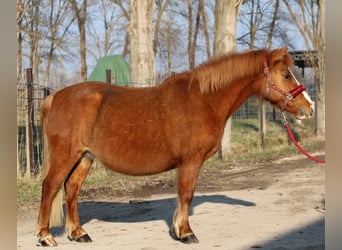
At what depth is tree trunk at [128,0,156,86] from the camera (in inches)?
416

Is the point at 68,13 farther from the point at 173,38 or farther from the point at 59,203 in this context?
the point at 59,203

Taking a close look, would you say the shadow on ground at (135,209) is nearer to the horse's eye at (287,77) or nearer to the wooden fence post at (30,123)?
the wooden fence post at (30,123)

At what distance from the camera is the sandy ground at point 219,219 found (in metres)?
4.55

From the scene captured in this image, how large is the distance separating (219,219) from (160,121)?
5.73 ft

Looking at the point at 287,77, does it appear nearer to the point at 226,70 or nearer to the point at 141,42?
the point at 226,70

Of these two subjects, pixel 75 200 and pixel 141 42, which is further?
pixel 141 42

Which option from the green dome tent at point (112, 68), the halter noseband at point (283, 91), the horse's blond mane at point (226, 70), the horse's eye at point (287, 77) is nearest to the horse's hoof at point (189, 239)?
the horse's blond mane at point (226, 70)

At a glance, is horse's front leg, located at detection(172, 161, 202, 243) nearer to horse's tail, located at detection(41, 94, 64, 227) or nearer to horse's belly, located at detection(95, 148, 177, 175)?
horse's belly, located at detection(95, 148, 177, 175)

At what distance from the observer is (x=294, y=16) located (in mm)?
24797

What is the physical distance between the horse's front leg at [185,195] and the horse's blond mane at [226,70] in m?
0.82

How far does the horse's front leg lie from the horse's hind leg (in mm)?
975

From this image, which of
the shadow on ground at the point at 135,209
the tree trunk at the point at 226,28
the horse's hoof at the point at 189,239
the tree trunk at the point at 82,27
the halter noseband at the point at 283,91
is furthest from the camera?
the tree trunk at the point at 82,27

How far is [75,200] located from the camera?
4.86 metres

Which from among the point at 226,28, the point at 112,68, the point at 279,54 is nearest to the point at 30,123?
the point at 279,54
